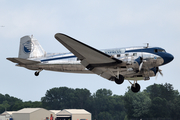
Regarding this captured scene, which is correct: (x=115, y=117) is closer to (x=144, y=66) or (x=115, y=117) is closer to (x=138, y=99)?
(x=138, y=99)

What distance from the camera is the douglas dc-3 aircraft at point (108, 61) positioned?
84.8 feet

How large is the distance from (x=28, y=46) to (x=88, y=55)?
13484 mm

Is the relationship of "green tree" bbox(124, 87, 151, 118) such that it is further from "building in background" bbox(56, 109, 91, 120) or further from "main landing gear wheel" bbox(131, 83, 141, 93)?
"main landing gear wheel" bbox(131, 83, 141, 93)

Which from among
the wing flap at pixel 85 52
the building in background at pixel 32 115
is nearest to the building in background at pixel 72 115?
the building in background at pixel 32 115

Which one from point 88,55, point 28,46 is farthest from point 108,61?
point 28,46

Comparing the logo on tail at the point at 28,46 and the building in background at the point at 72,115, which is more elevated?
the logo on tail at the point at 28,46

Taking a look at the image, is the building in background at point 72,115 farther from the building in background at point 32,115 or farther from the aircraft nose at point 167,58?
the aircraft nose at point 167,58

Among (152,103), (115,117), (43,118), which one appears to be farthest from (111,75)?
(115,117)

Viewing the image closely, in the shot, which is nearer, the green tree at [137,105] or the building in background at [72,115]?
the building in background at [72,115]

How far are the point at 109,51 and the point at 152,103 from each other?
61965 mm

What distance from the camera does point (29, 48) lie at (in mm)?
36406

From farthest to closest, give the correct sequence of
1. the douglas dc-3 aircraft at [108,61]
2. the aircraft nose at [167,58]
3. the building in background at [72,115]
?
the building in background at [72,115] → the aircraft nose at [167,58] → the douglas dc-3 aircraft at [108,61]

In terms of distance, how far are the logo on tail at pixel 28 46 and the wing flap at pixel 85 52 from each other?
11747mm

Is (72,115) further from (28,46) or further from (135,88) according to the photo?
(135,88)
